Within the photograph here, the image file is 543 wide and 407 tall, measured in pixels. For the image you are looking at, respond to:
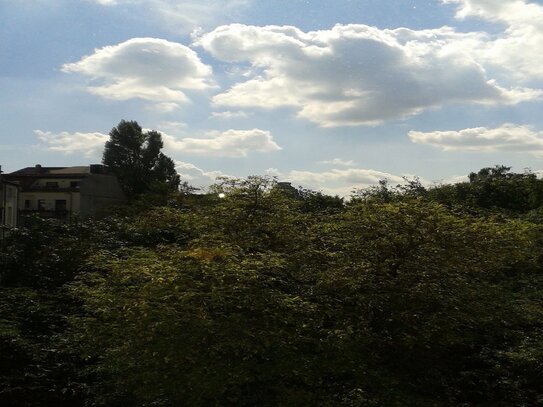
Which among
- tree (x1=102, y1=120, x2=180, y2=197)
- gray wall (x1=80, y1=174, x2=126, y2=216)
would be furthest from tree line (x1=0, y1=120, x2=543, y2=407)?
tree (x1=102, y1=120, x2=180, y2=197)

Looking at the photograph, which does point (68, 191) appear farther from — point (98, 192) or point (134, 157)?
point (134, 157)

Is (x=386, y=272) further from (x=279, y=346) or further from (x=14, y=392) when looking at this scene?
(x=14, y=392)

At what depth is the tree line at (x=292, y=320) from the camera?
8844mm

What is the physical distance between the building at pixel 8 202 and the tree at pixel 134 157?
18.0 meters

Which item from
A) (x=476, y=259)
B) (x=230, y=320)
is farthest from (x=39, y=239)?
(x=476, y=259)

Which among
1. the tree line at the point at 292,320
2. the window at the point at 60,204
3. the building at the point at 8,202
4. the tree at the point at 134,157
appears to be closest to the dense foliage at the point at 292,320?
the tree line at the point at 292,320

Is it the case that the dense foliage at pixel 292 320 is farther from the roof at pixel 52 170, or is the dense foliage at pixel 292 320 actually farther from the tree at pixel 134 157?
the roof at pixel 52 170

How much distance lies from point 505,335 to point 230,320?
5.74 m

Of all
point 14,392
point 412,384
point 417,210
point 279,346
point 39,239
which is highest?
point 417,210

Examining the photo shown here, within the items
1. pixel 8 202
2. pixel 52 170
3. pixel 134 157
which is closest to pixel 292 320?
pixel 8 202

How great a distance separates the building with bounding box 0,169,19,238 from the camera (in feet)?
137

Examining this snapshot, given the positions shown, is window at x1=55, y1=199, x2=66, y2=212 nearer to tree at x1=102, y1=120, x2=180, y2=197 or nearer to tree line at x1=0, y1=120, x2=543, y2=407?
tree at x1=102, y1=120, x2=180, y2=197

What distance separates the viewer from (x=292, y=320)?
9.16 meters

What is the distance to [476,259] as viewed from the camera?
11.2 meters
